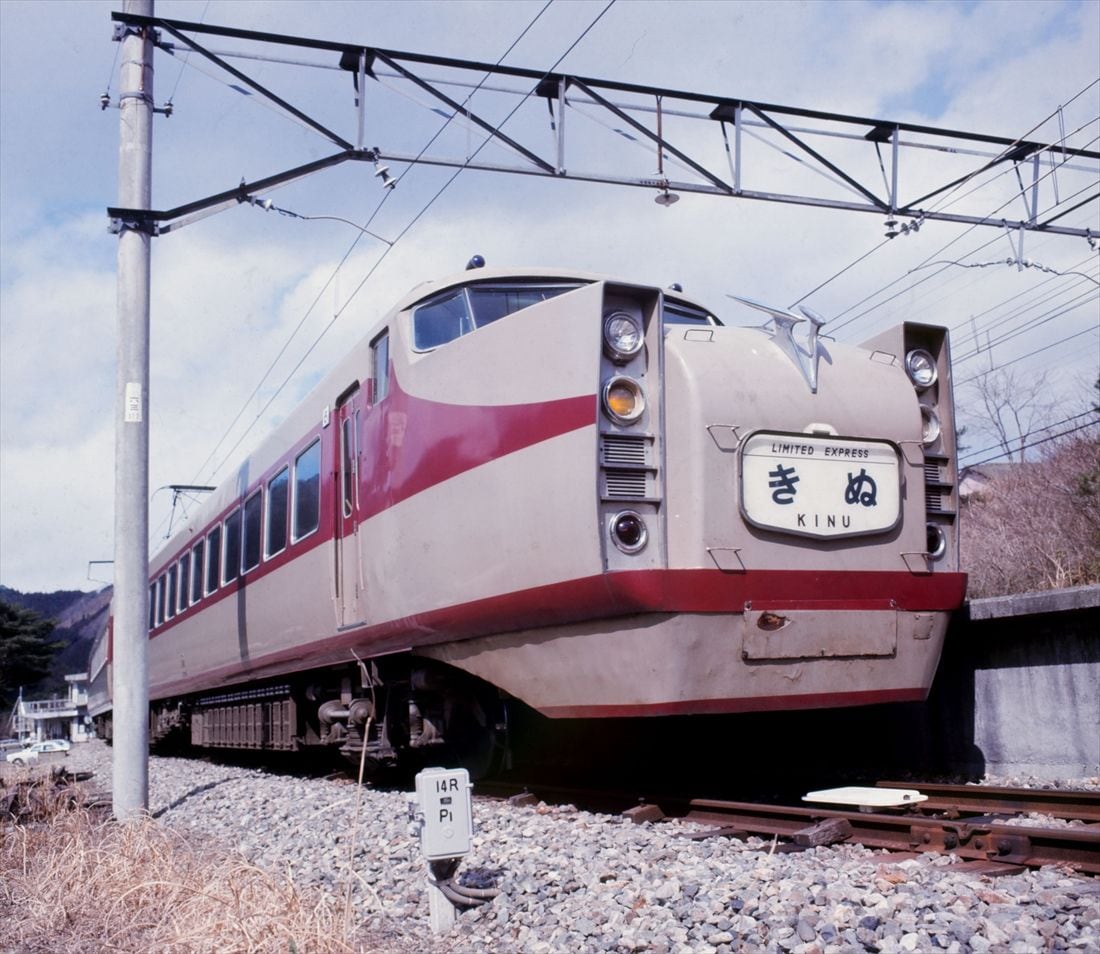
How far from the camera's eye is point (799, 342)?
6.24m

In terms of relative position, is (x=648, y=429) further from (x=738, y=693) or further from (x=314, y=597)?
(x=314, y=597)

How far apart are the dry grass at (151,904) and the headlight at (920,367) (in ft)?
14.1

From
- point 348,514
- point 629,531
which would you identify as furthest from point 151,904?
point 348,514

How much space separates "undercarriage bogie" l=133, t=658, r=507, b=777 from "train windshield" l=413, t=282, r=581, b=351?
2.04 metres

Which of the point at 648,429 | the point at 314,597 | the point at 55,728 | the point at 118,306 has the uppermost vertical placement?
the point at 118,306

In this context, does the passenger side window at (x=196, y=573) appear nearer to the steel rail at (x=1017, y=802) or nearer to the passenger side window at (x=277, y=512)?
the passenger side window at (x=277, y=512)

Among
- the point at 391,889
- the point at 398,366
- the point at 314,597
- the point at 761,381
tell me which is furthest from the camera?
the point at 314,597

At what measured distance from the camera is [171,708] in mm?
17328

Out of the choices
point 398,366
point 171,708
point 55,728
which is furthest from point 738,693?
point 55,728

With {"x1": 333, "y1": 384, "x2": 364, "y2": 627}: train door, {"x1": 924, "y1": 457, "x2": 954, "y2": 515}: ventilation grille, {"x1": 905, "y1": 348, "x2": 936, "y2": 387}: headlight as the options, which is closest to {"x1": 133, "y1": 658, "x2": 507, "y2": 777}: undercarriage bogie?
{"x1": 333, "y1": 384, "x2": 364, "y2": 627}: train door

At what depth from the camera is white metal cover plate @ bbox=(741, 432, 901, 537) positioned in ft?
18.8

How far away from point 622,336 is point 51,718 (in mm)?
95327

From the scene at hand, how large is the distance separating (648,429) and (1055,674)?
2865 millimetres

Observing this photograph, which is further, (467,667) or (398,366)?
(398,366)
